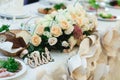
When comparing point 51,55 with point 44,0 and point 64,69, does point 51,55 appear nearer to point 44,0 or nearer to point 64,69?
point 64,69

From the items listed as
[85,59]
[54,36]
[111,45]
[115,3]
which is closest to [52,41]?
[54,36]

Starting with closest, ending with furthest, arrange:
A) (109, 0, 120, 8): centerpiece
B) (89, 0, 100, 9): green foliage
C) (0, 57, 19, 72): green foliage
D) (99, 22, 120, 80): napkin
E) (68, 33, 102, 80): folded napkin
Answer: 1. (0, 57, 19, 72): green foliage
2. (68, 33, 102, 80): folded napkin
3. (99, 22, 120, 80): napkin
4. (89, 0, 100, 9): green foliage
5. (109, 0, 120, 8): centerpiece

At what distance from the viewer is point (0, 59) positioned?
101 centimetres

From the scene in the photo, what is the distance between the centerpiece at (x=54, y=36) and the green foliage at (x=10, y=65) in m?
0.08

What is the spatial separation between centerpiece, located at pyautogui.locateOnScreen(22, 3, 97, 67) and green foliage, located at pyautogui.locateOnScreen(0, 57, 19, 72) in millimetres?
77

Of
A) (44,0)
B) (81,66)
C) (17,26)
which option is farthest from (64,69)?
(44,0)

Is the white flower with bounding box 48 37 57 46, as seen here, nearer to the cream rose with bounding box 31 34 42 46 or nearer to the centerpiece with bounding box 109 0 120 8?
the cream rose with bounding box 31 34 42 46

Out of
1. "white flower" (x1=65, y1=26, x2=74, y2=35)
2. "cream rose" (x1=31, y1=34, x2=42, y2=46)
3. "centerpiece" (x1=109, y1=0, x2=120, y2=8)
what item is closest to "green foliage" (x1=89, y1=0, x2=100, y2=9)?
"centerpiece" (x1=109, y1=0, x2=120, y2=8)

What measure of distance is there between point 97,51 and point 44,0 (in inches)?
42.2

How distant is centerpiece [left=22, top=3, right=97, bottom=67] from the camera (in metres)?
1.08

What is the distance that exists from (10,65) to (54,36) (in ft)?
0.88

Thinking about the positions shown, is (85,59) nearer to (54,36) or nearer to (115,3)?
(54,36)

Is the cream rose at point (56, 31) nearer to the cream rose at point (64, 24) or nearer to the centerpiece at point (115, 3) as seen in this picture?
the cream rose at point (64, 24)

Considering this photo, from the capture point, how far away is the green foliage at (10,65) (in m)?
0.95
